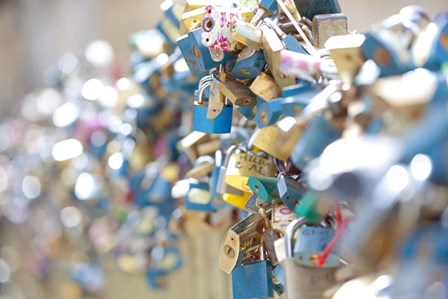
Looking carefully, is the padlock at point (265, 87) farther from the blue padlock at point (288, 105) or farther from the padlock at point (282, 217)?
the padlock at point (282, 217)

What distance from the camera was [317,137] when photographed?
1.08 meters

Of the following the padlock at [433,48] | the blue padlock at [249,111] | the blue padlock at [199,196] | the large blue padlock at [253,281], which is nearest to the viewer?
the padlock at [433,48]

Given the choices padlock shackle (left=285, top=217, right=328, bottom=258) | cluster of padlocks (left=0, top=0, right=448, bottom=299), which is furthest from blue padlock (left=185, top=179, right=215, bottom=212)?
padlock shackle (left=285, top=217, right=328, bottom=258)

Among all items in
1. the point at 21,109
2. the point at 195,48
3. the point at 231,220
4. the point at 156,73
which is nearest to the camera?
the point at 195,48

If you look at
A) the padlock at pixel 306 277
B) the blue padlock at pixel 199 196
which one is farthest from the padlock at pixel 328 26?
the blue padlock at pixel 199 196

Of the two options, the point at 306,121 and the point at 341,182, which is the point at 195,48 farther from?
the point at 341,182

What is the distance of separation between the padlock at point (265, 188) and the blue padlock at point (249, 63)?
0.16m

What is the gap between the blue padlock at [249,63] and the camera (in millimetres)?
1429

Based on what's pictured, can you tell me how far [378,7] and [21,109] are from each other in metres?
2.18

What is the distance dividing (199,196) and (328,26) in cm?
56

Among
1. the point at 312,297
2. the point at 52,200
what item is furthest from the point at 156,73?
the point at 52,200

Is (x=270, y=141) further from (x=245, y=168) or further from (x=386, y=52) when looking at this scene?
(x=386, y=52)

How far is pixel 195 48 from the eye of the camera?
1.50 meters

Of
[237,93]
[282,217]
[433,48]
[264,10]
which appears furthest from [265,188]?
[433,48]
